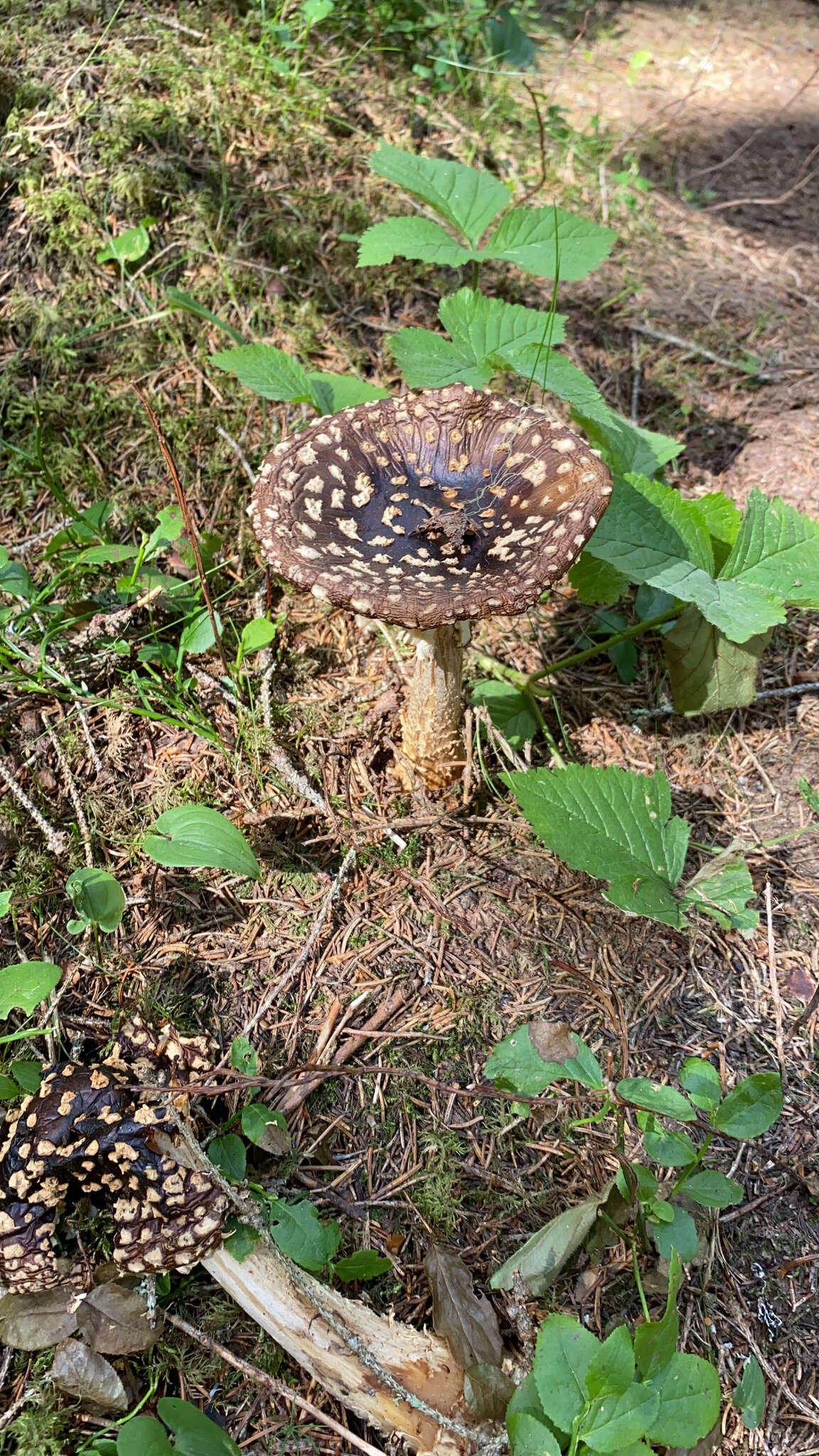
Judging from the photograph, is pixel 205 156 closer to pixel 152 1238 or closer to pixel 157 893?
pixel 157 893

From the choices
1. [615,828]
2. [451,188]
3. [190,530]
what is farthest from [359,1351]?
[451,188]

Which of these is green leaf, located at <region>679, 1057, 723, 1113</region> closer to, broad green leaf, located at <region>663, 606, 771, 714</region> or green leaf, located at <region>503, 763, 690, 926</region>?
green leaf, located at <region>503, 763, 690, 926</region>

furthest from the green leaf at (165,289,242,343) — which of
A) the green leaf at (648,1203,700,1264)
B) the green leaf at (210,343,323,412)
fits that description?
the green leaf at (648,1203,700,1264)

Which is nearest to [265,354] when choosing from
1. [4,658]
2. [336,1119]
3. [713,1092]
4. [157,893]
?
[4,658]

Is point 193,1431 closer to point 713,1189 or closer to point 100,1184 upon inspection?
point 100,1184

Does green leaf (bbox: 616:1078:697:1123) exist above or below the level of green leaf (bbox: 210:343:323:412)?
below

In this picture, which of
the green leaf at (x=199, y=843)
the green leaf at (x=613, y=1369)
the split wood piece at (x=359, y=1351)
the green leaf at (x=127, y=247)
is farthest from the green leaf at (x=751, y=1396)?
the green leaf at (x=127, y=247)

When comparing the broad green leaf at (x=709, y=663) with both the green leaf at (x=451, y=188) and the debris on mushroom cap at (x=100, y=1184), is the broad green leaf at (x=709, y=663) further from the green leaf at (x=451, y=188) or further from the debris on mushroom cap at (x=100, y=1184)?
the debris on mushroom cap at (x=100, y=1184)
